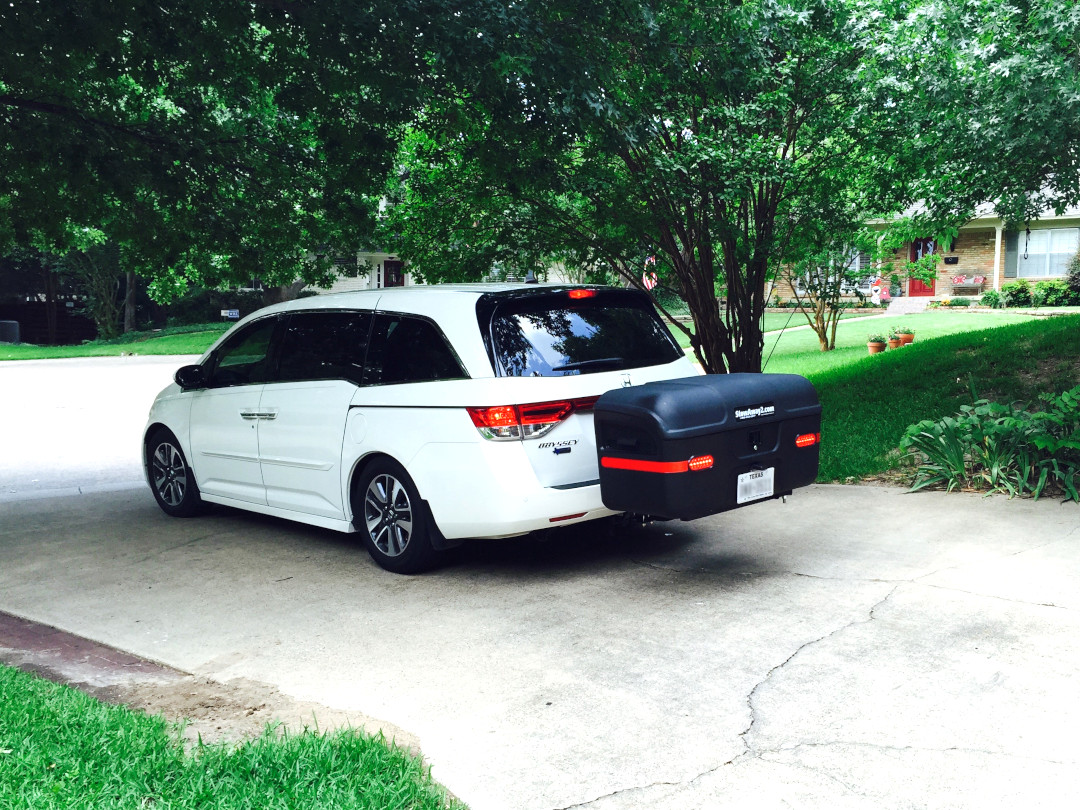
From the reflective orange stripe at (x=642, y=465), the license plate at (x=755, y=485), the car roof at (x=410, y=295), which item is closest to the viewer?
the reflective orange stripe at (x=642, y=465)

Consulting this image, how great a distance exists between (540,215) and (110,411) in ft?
30.5

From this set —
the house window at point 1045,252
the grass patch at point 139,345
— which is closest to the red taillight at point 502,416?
the grass patch at point 139,345

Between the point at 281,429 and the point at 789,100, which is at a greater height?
the point at 789,100

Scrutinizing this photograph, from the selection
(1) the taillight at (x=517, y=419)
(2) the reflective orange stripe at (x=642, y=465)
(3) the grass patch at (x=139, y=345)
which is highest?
(1) the taillight at (x=517, y=419)

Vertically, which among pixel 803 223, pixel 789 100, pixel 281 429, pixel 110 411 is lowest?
pixel 110 411

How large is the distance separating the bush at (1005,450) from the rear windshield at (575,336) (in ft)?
9.80

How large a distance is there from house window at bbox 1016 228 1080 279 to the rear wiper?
102 feet

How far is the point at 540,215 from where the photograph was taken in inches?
460

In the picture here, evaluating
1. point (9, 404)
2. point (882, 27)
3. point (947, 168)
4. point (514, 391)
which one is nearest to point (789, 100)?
point (882, 27)

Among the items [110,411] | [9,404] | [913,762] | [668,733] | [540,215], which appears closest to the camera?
[913,762]

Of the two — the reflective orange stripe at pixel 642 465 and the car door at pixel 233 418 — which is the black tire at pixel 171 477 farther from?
the reflective orange stripe at pixel 642 465

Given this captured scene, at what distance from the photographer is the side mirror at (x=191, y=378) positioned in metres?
7.89

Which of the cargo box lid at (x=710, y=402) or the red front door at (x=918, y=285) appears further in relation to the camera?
the red front door at (x=918, y=285)

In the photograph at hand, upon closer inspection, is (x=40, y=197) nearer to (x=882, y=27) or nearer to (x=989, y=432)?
(x=882, y=27)
